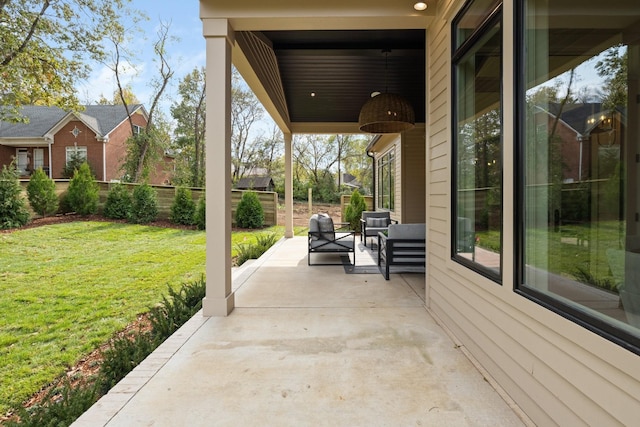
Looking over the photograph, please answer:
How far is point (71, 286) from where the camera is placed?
5613 millimetres

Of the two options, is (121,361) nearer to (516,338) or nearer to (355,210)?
(516,338)

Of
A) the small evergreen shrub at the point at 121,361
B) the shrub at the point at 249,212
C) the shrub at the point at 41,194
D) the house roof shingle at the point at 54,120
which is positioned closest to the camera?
the small evergreen shrub at the point at 121,361

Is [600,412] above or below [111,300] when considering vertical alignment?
above

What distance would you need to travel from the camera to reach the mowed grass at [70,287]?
3.40 meters

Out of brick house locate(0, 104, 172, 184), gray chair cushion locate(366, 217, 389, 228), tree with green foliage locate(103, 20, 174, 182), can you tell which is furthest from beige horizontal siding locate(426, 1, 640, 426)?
brick house locate(0, 104, 172, 184)

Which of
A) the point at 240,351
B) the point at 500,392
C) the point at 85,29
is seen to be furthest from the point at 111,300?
the point at 85,29

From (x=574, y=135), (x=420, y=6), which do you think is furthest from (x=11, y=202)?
(x=574, y=135)

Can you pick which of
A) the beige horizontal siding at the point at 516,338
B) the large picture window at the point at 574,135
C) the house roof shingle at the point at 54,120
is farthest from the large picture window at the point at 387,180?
the house roof shingle at the point at 54,120

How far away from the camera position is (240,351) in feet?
8.80

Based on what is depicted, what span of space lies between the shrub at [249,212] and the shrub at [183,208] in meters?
1.60

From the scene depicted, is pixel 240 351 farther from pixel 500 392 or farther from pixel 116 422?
pixel 500 392

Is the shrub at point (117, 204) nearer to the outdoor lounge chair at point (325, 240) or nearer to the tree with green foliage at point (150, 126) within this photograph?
the tree with green foliage at point (150, 126)

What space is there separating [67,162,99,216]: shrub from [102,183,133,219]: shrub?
1.52 ft

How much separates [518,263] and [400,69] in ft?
16.2
